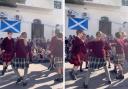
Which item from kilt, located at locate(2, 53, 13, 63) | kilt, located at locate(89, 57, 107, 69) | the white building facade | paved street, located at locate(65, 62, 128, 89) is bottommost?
paved street, located at locate(65, 62, 128, 89)

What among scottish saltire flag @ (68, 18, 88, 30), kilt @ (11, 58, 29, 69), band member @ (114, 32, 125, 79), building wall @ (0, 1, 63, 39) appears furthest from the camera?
band member @ (114, 32, 125, 79)

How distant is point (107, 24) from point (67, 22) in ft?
1.09

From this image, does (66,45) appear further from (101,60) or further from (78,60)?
(101,60)

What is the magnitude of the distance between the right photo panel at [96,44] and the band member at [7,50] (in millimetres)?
465

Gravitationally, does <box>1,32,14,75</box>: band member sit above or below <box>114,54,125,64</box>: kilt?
above

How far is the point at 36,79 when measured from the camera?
7.80 feet

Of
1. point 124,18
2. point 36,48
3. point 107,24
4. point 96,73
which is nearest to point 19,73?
point 36,48

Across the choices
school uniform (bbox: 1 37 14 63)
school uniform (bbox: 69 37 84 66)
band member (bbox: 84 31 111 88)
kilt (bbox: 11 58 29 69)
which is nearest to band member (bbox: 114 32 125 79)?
band member (bbox: 84 31 111 88)

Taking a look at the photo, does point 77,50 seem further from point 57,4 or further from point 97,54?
point 57,4

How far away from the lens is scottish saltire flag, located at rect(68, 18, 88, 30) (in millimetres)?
2152

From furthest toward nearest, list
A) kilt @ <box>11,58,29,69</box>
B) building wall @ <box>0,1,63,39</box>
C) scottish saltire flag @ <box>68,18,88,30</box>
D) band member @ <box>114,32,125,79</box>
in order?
band member @ <box>114,32,125,79</box>
kilt @ <box>11,58,29,69</box>
scottish saltire flag @ <box>68,18,88,30</box>
building wall @ <box>0,1,63,39</box>

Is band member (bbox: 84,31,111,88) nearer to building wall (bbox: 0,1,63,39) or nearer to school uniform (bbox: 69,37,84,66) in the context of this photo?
school uniform (bbox: 69,37,84,66)

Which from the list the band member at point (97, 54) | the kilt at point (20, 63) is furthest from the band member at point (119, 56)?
the kilt at point (20, 63)

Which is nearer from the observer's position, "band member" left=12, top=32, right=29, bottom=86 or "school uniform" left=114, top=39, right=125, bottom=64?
"band member" left=12, top=32, right=29, bottom=86
